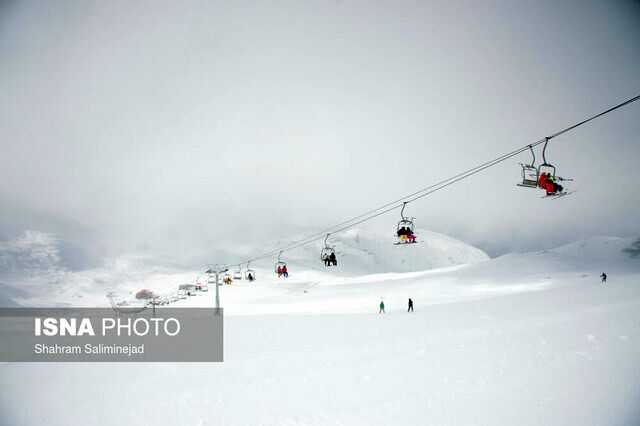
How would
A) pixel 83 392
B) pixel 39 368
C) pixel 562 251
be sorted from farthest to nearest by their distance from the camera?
pixel 562 251, pixel 39 368, pixel 83 392

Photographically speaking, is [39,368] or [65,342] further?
[65,342]

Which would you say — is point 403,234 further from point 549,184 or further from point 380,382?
point 380,382

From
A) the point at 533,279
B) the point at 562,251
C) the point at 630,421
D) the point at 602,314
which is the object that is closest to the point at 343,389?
the point at 630,421

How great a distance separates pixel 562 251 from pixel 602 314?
89044 millimetres

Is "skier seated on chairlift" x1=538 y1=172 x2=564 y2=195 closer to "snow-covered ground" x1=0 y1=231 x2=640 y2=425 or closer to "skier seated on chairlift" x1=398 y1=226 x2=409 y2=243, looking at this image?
"snow-covered ground" x1=0 y1=231 x2=640 y2=425

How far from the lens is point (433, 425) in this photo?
7.81 m

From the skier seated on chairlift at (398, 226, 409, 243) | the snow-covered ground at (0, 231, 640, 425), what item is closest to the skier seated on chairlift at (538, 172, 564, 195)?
the snow-covered ground at (0, 231, 640, 425)

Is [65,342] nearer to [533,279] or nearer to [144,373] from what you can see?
[144,373]

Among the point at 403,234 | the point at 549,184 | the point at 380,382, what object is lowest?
the point at 380,382

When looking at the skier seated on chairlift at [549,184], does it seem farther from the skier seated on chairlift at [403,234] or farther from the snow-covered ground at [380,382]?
the skier seated on chairlift at [403,234]

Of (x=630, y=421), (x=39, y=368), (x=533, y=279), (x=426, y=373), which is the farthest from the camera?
(x=533, y=279)

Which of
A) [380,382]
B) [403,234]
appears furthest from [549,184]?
[380,382]

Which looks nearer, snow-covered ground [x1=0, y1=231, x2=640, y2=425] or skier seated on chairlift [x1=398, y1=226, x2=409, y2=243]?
snow-covered ground [x1=0, y1=231, x2=640, y2=425]

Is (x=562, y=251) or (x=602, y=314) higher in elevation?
(x=562, y=251)
